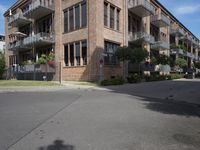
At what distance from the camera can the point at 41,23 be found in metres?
34.2

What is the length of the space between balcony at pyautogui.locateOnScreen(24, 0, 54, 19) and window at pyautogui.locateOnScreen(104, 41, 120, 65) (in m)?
9.16

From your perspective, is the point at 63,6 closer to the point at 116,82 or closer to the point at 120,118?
the point at 116,82

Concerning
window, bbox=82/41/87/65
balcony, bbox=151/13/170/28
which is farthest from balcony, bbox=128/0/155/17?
window, bbox=82/41/87/65

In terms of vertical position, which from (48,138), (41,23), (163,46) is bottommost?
(48,138)

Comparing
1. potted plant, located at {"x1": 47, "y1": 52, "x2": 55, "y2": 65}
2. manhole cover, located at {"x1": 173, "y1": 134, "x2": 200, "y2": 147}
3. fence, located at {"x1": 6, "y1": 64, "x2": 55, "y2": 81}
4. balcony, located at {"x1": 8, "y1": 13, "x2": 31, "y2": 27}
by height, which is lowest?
manhole cover, located at {"x1": 173, "y1": 134, "x2": 200, "y2": 147}

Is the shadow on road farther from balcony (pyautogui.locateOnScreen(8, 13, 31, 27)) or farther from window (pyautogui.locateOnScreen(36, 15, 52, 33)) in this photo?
balcony (pyautogui.locateOnScreen(8, 13, 31, 27))

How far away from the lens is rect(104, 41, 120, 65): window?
89.0 feet

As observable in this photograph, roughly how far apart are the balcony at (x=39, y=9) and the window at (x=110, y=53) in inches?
361

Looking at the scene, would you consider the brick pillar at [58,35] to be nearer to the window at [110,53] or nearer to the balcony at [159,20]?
the window at [110,53]

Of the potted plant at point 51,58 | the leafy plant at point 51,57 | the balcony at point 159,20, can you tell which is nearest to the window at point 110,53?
the potted plant at point 51,58

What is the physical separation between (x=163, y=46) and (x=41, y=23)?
19191mm

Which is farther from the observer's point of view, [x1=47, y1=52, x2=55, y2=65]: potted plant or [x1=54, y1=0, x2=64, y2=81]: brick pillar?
[x1=47, y1=52, x2=55, y2=65]: potted plant

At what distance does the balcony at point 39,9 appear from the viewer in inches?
1199

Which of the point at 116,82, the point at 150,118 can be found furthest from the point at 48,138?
the point at 116,82
